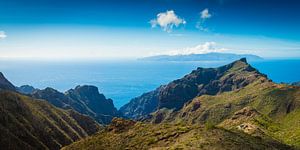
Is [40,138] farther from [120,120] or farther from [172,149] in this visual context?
[172,149]

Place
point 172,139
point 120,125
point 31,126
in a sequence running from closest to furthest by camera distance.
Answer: point 172,139 < point 120,125 < point 31,126

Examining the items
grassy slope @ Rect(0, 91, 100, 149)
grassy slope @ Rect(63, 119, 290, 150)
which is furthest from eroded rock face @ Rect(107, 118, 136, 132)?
grassy slope @ Rect(0, 91, 100, 149)

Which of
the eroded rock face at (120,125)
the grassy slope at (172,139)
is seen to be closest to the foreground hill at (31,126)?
the grassy slope at (172,139)

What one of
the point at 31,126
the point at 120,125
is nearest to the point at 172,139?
the point at 120,125

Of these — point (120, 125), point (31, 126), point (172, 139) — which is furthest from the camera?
point (31, 126)

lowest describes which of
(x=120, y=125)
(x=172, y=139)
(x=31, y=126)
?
(x=31, y=126)

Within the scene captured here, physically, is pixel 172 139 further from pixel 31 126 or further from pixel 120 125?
pixel 31 126

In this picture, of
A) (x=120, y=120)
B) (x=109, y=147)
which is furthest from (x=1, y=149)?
(x=109, y=147)

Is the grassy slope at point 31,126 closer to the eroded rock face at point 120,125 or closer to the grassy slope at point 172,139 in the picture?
the eroded rock face at point 120,125

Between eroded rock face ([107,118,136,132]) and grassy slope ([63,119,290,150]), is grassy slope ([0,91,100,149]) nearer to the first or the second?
eroded rock face ([107,118,136,132])

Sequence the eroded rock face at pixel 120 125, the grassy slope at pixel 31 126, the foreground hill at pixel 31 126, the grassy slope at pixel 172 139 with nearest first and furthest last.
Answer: the grassy slope at pixel 172 139
the eroded rock face at pixel 120 125
the foreground hill at pixel 31 126
the grassy slope at pixel 31 126
